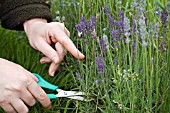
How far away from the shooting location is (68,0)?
2.96 metres

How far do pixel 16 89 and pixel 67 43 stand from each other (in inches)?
14.3

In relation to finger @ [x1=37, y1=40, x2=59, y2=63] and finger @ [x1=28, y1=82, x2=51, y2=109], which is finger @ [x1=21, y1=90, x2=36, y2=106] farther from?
finger @ [x1=37, y1=40, x2=59, y2=63]

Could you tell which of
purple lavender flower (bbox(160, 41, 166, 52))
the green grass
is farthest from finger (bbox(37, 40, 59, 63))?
purple lavender flower (bbox(160, 41, 166, 52))

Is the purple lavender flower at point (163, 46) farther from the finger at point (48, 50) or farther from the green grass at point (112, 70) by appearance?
the finger at point (48, 50)

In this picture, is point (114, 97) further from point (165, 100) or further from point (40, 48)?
point (40, 48)

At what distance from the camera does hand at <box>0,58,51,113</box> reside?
6.31 ft

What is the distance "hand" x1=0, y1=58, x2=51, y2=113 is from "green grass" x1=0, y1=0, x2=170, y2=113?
0.23 m

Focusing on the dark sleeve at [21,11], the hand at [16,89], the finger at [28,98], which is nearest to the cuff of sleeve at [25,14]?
the dark sleeve at [21,11]

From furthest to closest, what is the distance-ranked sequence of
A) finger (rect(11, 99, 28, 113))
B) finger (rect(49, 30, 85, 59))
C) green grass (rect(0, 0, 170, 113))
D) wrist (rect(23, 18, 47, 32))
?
wrist (rect(23, 18, 47, 32))
finger (rect(49, 30, 85, 59))
finger (rect(11, 99, 28, 113))
green grass (rect(0, 0, 170, 113))

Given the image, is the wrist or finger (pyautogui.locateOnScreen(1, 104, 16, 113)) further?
the wrist

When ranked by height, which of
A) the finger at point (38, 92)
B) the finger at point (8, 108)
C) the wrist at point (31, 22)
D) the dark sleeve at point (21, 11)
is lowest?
the finger at point (8, 108)

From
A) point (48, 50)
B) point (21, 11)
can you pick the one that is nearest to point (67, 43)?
point (48, 50)

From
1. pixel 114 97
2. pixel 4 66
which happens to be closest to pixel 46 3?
pixel 4 66

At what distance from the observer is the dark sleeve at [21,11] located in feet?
7.88
